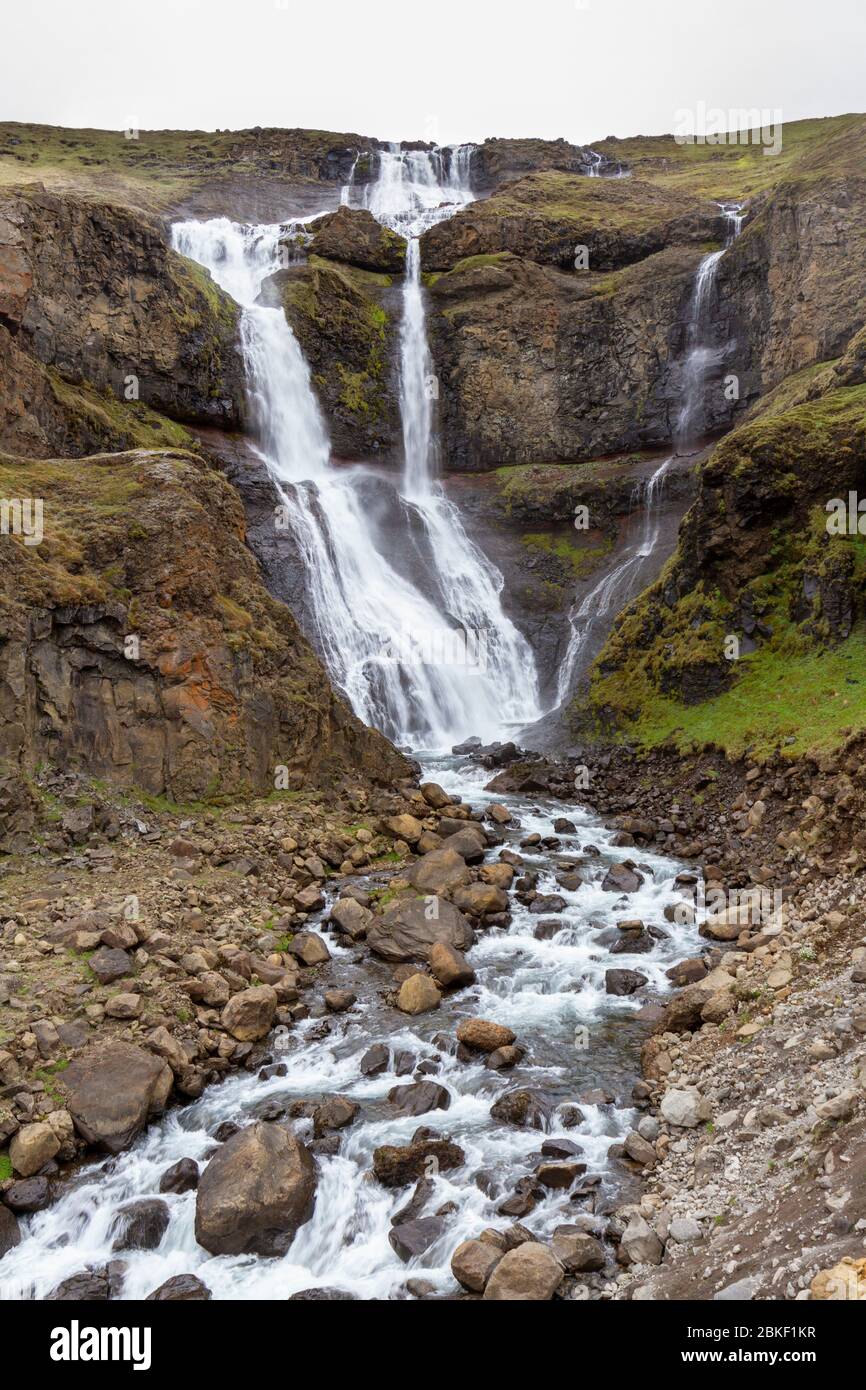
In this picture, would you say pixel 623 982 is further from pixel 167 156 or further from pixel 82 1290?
pixel 167 156

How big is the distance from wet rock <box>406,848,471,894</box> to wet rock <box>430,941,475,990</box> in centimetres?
249

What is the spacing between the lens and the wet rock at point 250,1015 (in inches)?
432

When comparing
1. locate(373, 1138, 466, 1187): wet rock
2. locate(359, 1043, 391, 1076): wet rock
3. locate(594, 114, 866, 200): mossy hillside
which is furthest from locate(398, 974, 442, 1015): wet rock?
locate(594, 114, 866, 200): mossy hillside

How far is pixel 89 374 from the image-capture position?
30.8 m

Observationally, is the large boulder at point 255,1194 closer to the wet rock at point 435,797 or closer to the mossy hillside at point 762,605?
the wet rock at point 435,797

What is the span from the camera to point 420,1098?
32.1 ft

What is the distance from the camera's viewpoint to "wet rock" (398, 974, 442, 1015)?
38.9 ft

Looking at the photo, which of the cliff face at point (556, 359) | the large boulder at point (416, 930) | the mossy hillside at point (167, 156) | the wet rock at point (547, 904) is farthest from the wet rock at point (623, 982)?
the mossy hillside at point (167, 156)

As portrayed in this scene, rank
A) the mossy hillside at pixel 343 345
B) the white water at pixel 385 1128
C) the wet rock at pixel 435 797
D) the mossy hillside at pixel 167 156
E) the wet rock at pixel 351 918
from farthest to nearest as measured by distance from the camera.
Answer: the mossy hillside at pixel 167 156 → the mossy hillside at pixel 343 345 → the wet rock at pixel 435 797 → the wet rock at pixel 351 918 → the white water at pixel 385 1128

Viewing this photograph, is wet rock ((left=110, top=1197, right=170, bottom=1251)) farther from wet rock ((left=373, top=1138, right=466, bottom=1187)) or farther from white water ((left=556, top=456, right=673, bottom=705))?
white water ((left=556, top=456, right=673, bottom=705))

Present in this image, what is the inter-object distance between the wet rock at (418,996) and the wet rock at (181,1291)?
4.81 meters

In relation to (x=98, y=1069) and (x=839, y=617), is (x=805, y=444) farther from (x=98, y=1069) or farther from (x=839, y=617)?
(x=98, y=1069)

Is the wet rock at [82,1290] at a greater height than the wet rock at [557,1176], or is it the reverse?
the wet rock at [557,1176]

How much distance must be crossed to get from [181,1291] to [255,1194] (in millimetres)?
996
